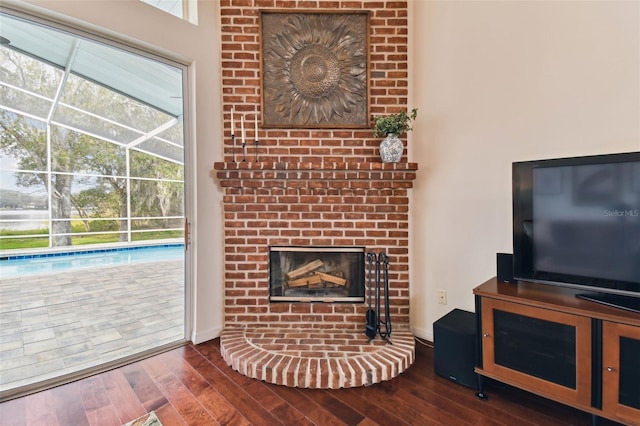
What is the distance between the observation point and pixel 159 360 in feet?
6.81

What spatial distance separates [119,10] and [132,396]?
2.47 m

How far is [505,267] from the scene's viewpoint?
71.6 inches

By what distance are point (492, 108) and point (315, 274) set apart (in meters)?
1.84

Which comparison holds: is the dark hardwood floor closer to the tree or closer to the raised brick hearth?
the raised brick hearth

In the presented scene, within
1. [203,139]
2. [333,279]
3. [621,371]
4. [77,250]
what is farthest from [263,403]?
[203,139]

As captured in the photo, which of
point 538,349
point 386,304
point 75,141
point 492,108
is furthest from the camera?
point 386,304

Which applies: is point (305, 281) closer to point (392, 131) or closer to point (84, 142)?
point (392, 131)

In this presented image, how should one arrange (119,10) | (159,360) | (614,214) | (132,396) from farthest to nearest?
(159,360) < (119,10) < (132,396) < (614,214)

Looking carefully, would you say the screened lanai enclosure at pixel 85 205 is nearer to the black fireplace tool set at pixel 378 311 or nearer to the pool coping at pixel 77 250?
the pool coping at pixel 77 250

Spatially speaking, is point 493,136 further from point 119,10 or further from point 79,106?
point 79,106

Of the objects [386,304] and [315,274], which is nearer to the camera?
[386,304]


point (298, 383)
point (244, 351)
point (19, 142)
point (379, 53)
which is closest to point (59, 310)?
point (19, 142)

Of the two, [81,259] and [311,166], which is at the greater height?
[311,166]

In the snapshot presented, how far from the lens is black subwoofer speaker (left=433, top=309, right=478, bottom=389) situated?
1715 millimetres
